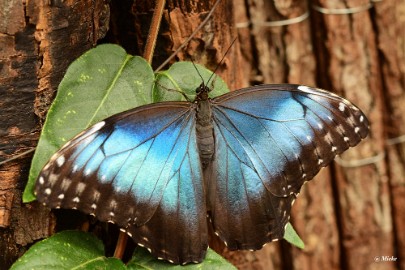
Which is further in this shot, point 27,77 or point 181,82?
point 181,82

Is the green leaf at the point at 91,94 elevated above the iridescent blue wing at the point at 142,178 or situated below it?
above

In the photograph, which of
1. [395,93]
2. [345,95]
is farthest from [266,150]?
[395,93]

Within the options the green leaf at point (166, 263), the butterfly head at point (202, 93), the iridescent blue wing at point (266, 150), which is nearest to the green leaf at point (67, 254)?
the green leaf at point (166, 263)

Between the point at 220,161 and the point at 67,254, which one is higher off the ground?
the point at 220,161

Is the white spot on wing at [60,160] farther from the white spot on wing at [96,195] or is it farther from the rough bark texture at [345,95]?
the rough bark texture at [345,95]

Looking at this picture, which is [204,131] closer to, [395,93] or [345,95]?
[345,95]

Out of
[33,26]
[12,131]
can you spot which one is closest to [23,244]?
[12,131]

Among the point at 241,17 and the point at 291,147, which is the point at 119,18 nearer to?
the point at 291,147
